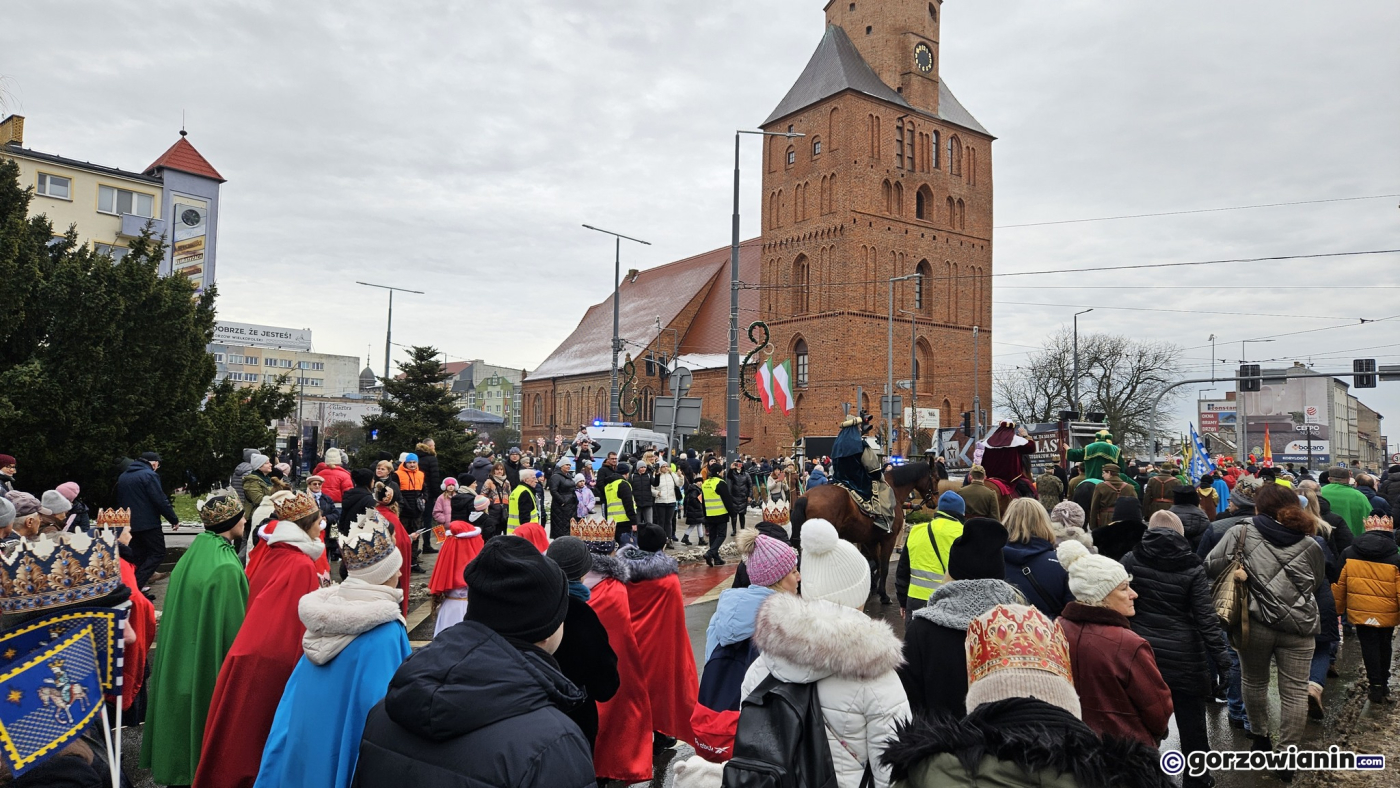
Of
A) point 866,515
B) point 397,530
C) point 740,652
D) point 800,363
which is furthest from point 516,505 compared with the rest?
point 800,363

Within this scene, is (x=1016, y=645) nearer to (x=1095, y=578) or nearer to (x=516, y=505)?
(x=1095, y=578)

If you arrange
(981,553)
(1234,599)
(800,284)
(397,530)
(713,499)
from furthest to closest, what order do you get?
(800,284), (713,499), (397,530), (1234,599), (981,553)

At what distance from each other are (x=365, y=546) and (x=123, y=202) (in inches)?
1658

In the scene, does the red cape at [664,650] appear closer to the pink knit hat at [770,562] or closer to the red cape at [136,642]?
the pink knit hat at [770,562]

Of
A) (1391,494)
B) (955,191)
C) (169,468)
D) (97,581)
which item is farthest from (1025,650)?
(955,191)

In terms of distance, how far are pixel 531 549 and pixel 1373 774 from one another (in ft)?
19.4

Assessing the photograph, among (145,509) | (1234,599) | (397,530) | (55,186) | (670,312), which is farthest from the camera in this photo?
(670,312)

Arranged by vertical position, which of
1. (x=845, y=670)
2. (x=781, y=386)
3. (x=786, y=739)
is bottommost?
(x=786, y=739)

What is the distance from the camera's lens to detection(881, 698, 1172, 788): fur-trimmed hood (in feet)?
5.98

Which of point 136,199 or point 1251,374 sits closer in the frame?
point 1251,374

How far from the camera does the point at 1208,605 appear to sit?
4875mm

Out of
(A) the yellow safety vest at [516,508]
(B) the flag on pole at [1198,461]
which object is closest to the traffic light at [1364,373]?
(B) the flag on pole at [1198,461]

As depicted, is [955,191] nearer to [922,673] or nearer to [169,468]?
[169,468]

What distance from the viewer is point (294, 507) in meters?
5.04
